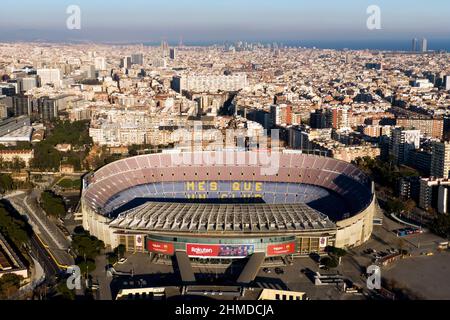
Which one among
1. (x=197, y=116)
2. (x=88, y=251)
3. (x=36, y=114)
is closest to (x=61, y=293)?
(x=88, y=251)

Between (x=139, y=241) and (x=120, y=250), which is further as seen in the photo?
(x=139, y=241)

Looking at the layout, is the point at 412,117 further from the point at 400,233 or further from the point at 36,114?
the point at 36,114

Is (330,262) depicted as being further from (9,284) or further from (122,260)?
(9,284)

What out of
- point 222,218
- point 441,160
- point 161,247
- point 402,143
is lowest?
point 161,247

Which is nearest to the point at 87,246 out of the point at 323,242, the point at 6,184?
the point at 323,242

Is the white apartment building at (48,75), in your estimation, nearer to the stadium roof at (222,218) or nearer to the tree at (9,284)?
the stadium roof at (222,218)

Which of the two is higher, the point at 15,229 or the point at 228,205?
the point at 228,205

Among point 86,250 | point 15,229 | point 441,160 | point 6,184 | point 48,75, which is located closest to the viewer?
point 86,250

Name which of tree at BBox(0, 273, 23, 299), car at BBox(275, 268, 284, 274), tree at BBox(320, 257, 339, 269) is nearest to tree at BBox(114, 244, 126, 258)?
tree at BBox(0, 273, 23, 299)
